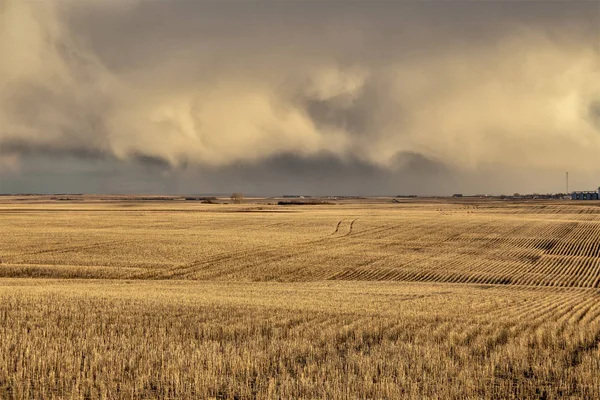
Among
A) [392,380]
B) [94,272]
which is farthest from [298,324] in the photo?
[94,272]

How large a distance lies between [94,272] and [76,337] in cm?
2340

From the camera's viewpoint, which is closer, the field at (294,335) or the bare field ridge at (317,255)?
the field at (294,335)

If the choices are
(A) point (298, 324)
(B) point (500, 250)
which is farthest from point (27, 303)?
(B) point (500, 250)

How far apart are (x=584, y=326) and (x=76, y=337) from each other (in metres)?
15.5

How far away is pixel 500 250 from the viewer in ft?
176

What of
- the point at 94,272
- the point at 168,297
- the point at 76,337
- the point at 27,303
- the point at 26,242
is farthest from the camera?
the point at 26,242

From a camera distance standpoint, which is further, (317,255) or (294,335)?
(317,255)

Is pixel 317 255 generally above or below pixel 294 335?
below

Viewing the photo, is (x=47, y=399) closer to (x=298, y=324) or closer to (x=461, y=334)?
(x=298, y=324)

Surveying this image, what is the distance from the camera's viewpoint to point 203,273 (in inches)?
1505

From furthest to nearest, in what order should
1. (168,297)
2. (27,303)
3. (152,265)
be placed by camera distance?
(152,265)
(168,297)
(27,303)

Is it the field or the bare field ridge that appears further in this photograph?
the bare field ridge

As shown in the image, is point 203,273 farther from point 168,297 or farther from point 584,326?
point 584,326

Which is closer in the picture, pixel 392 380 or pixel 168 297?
pixel 392 380
